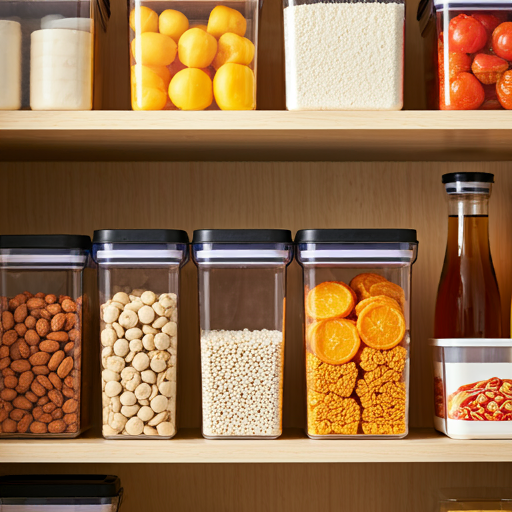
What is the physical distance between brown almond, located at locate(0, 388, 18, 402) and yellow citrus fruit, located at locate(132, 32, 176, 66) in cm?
48

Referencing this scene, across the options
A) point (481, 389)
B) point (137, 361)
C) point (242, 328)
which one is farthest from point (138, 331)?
point (481, 389)

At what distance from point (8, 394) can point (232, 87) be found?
51 cm

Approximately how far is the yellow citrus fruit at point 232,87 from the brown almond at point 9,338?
0.42 m

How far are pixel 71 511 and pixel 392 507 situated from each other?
53cm

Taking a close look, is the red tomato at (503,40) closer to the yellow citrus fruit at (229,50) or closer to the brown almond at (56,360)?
the yellow citrus fruit at (229,50)

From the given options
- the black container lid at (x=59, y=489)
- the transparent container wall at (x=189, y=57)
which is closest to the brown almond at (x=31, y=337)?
the black container lid at (x=59, y=489)

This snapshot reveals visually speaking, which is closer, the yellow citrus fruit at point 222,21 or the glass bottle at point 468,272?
the yellow citrus fruit at point 222,21

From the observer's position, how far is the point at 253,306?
2.85 feet

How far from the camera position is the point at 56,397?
86 centimetres

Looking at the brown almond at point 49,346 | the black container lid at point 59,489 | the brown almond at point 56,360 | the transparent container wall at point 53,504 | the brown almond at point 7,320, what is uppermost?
the brown almond at point 7,320

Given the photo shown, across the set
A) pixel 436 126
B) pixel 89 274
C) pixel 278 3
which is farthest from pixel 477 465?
pixel 278 3

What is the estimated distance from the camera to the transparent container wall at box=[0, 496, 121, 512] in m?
0.88

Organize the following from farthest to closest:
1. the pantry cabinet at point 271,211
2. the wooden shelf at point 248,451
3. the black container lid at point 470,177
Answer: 1. the pantry cabinet at point 271,211
2. the black container lid at point 470,177
3. the wooden shelf at point 248,451

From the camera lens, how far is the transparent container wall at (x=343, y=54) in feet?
2.75
